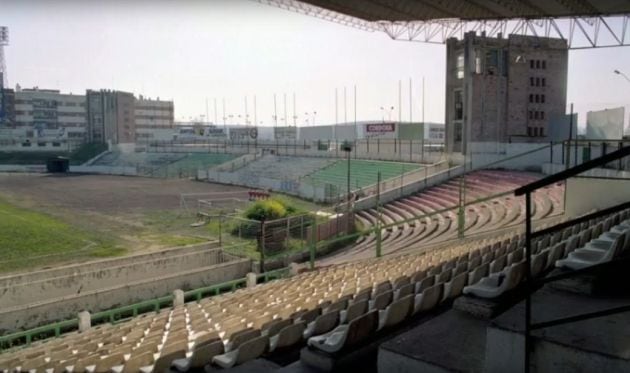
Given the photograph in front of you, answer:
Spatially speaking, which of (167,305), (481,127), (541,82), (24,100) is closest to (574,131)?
(481,127)

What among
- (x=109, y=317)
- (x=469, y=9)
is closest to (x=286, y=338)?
(x=109, y=317)

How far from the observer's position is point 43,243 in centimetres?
2009

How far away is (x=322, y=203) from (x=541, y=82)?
17.1 meters

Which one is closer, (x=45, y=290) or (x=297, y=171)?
(x=45, y=290)

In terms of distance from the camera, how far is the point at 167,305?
14.3 meters

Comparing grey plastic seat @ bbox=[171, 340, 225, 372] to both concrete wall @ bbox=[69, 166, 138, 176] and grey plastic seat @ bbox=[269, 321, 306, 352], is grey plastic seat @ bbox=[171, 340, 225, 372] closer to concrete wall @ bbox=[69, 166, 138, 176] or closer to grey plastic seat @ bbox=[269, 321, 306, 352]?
grey plastic seat @ bbox=[269, 321, 306, 352]

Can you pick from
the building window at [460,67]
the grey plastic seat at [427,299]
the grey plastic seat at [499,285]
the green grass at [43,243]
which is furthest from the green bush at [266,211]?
the grey plastic seat at [499,285]

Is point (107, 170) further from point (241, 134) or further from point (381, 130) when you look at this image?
point (381, 130)

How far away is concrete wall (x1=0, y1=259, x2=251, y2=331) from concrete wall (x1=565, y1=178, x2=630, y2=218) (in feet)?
31.5

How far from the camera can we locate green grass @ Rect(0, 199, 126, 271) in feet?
57.9

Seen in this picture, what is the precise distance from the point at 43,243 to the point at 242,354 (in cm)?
1868

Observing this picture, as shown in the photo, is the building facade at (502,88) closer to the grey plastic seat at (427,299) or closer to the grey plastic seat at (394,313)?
the grey plastic seat at (427,299)

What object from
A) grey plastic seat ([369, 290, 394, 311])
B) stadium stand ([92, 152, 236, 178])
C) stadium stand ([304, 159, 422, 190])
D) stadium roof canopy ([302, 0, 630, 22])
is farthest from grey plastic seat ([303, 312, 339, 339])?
stadium stand ([92, 152, 236, 178])

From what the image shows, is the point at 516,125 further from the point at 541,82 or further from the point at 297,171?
the point at 297,171
